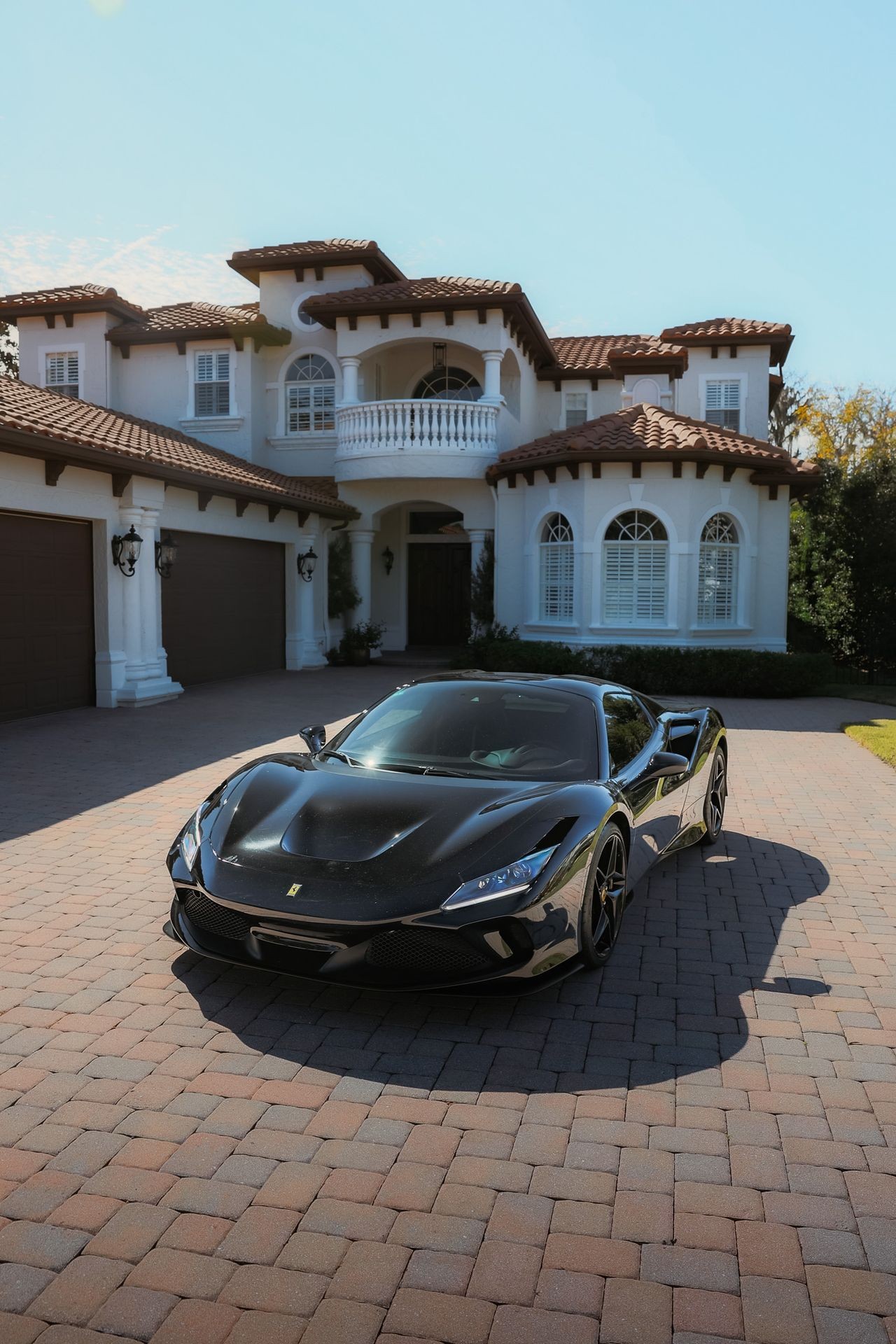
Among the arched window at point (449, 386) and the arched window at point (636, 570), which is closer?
the arched window at point (636, 570)

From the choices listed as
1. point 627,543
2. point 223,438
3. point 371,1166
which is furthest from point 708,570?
point 371,1166

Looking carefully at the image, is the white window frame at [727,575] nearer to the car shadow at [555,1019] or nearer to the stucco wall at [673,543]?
the stucco wall at [673,543]

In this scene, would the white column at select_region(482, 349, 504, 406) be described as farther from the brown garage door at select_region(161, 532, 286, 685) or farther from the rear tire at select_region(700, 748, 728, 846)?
the rear tire at select_region(700, 748, 728, 846)

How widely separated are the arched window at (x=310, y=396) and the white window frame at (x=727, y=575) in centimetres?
880

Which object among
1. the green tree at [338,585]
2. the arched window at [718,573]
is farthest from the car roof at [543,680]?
the green tree at [338,585]

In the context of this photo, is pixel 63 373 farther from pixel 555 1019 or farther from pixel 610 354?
pixel 555 1019

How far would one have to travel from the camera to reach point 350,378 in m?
21.4

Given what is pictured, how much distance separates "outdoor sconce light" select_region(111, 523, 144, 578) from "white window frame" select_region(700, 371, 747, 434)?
14.1 m

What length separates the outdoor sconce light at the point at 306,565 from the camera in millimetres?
20141

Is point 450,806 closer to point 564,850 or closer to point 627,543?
point 564,850

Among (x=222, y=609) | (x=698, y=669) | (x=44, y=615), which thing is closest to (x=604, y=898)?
(x=44, y=615)

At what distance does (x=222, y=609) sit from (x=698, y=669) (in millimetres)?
7871

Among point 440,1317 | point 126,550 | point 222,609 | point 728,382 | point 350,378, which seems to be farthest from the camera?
point 728,382

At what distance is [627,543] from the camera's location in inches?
722
